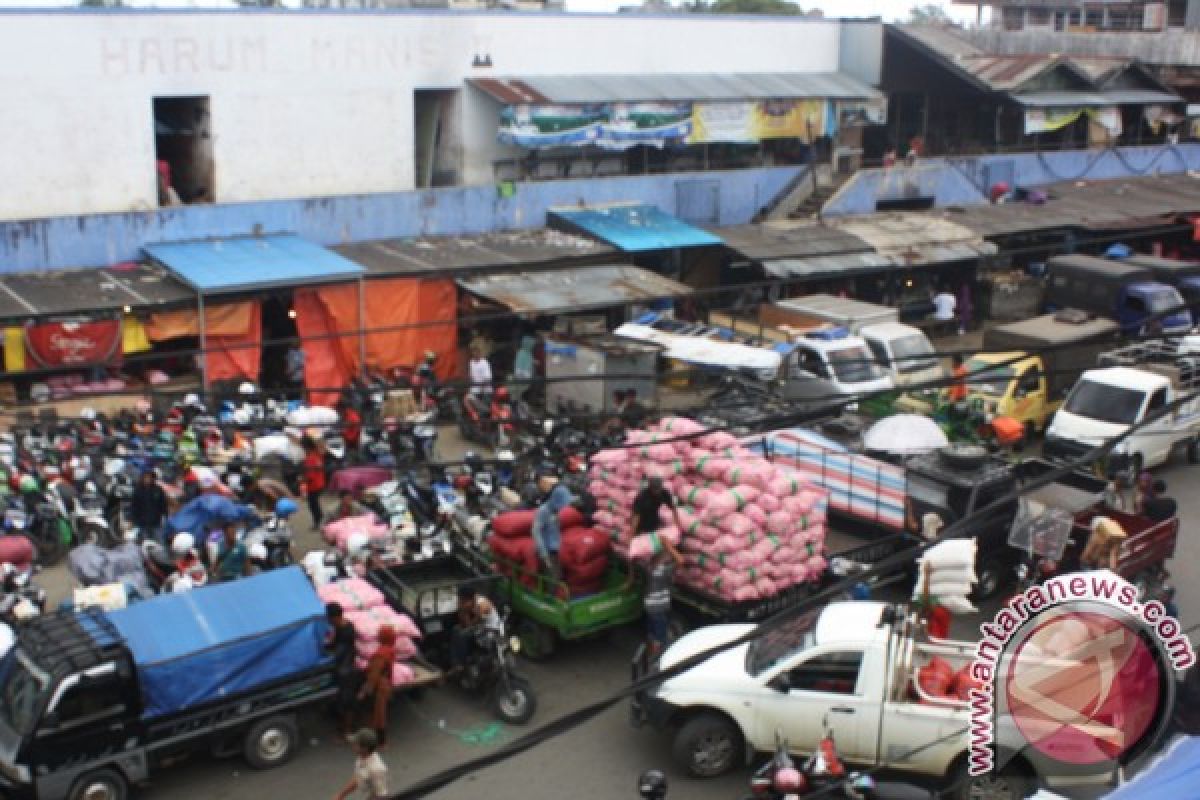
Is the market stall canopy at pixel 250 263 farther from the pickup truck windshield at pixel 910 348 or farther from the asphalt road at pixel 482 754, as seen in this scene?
the asphalt road at pixel 482 754

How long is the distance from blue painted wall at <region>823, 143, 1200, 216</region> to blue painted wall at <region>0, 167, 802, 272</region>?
1769mm

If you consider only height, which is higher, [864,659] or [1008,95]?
[1008,95]

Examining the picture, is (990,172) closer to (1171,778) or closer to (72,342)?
(72,342)

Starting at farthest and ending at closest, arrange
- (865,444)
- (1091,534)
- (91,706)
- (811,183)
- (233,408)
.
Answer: (811,183) → (233,408) → (865,444) → (1091,534) → (91,706)

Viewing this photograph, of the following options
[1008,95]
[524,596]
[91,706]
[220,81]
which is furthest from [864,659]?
[1008,95]

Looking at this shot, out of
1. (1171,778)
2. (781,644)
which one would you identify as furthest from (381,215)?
(1171,778)

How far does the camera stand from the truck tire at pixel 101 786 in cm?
1079

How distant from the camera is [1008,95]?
117ft

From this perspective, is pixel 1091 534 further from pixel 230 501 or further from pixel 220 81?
pixel 220 81

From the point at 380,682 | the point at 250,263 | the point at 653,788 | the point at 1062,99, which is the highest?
the point at 1062,99

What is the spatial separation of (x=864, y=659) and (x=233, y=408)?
1190 centimetres

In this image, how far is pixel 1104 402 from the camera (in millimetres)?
20406

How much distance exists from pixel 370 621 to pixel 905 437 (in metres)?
8.24

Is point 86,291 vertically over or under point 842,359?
over
